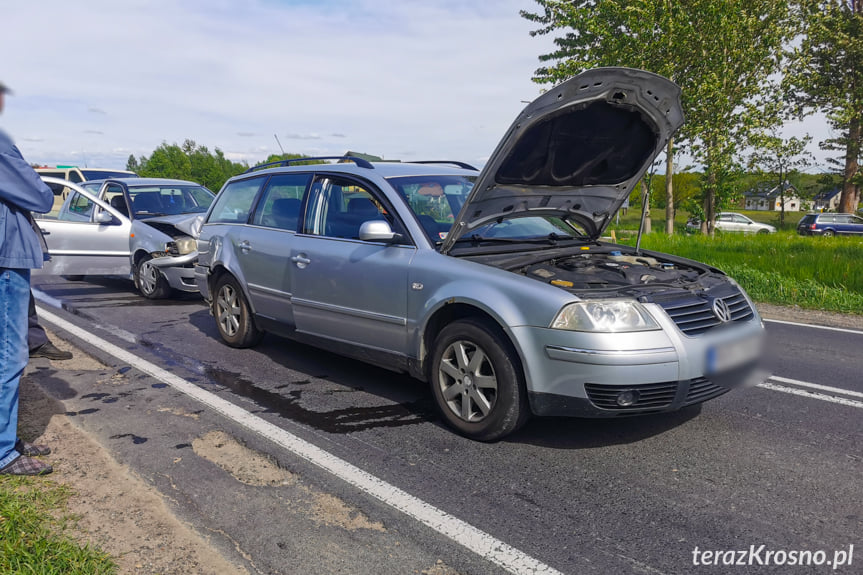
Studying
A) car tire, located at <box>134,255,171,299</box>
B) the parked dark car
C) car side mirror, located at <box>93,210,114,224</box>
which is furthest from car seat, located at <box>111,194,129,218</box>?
the parked dark car

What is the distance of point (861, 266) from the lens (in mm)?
10062

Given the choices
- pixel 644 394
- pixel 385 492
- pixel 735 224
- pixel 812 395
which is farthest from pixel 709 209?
pixel 385 492

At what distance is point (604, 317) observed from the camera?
357 centimetres

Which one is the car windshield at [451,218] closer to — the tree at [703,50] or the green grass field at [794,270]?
the green grass field at [794,270]

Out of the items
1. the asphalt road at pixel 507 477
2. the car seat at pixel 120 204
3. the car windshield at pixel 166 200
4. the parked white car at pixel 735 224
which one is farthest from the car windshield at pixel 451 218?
the parked white car at pixel 735 224

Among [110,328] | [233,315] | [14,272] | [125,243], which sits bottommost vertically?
[110,328]

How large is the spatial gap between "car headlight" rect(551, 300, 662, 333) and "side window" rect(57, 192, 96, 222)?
850 centimetres

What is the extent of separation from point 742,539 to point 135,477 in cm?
304

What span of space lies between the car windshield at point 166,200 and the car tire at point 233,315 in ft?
14.0

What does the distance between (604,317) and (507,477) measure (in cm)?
102

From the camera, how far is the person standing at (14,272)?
334cm

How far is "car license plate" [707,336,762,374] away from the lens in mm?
3717

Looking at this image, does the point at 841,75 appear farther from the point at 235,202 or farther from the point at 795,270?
the point at 235,202

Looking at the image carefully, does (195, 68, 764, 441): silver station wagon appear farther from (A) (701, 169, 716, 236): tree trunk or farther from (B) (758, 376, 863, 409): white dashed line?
(A) (701, 169, 716, 236): tree trunk
